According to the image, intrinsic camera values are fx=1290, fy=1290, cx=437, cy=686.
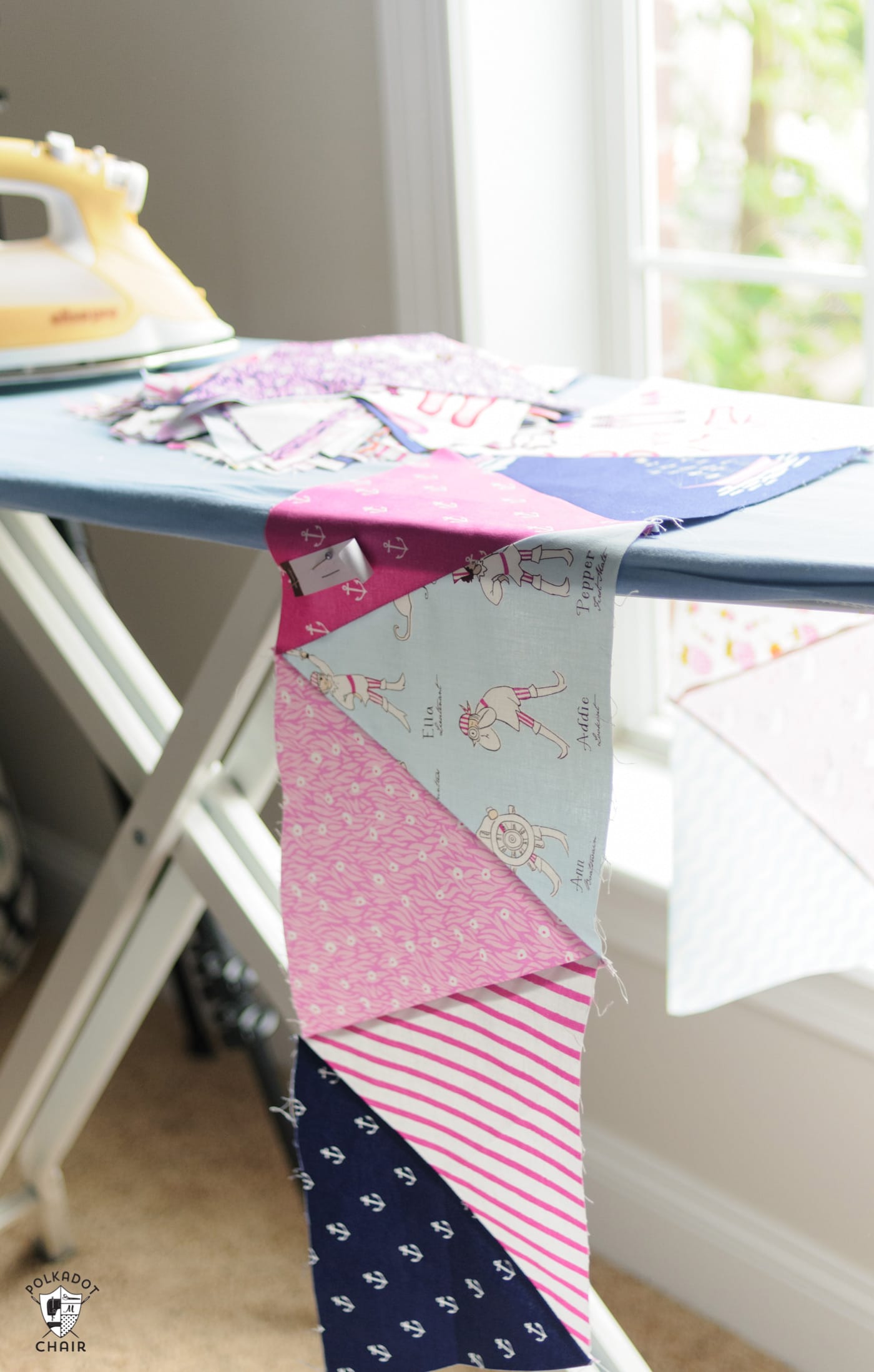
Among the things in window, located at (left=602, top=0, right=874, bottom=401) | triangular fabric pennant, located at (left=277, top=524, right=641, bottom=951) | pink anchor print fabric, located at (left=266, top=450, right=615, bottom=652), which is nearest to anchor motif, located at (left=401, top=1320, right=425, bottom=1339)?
triangular fabric pennant, located at (left=277, top=524, right=641, bottom=951)

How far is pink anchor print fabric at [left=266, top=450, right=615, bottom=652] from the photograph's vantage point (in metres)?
0.64

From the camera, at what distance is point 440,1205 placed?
2.74 ft

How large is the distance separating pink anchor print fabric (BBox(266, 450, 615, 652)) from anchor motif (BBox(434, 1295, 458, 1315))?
0.45 metres

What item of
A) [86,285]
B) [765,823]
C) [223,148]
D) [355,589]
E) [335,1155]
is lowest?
[335,1155]

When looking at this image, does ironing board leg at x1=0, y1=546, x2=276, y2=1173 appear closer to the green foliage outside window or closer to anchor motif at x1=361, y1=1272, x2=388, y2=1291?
anchor motif at x1=361, y1=1272, x2=388, y2=1291

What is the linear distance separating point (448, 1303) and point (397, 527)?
0.53m

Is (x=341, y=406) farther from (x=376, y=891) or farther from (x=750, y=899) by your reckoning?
(x=750, y=899)

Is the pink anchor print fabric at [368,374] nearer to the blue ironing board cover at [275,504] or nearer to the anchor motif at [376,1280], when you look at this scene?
the blue ironing board cover at [275,504]

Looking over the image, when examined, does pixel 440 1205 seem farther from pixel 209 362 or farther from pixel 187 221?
pixel 187 221

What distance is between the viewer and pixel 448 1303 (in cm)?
86

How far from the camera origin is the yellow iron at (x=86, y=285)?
1.06 m
